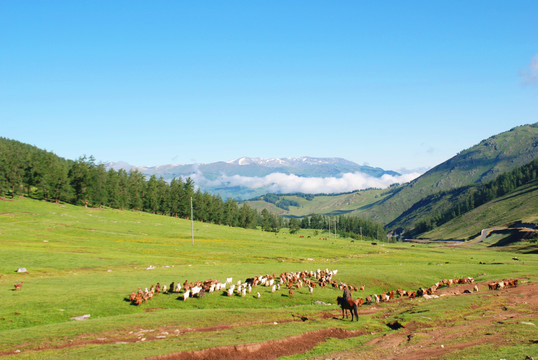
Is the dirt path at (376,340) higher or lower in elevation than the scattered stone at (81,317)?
higher

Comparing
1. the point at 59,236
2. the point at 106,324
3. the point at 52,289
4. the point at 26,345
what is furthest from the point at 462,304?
the point at 59,236

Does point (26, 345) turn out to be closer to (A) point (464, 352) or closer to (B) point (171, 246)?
(A) point (464, 352)

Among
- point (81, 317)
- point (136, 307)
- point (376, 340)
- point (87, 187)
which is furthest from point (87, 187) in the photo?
point (376, 340)

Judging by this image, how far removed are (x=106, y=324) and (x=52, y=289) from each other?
49.5ft

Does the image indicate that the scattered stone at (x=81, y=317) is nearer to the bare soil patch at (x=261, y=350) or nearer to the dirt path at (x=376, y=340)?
the dirt path at (x=376, y=340)

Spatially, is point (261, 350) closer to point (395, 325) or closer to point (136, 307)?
point (395, 325)

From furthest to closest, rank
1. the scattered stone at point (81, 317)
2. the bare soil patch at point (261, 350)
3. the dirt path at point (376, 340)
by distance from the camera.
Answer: the scattered stone at point (81, 317), the dirt path at point (376, 340), the bare soil patch at point (261, 350)

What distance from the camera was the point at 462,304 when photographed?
116 ft

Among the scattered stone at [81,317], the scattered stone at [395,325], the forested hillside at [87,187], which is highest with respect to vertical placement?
the forested hillside at [87,187]

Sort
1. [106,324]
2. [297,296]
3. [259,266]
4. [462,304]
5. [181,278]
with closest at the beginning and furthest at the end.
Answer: [106,324] → [462,304] → [297,296] → [181,278] → [259,266]

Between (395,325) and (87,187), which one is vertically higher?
(87,187)

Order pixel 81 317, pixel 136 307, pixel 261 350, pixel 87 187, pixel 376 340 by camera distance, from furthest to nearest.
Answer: pixel 87 187, pixel 136 307, pixel 81 317, pixel 376 340, pixel 261 350

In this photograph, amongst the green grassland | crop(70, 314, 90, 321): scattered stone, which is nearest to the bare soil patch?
the green grassland

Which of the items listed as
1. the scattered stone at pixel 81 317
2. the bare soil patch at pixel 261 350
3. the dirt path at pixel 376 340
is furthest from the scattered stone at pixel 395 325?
the scattered stone at pixel 81 317
